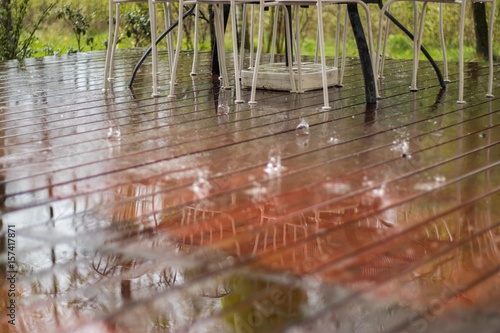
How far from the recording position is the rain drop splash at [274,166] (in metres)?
2.51

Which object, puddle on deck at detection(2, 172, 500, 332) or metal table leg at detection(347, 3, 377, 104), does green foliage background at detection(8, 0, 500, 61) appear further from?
puddle on deck at detection(2, 172, 500, 332)

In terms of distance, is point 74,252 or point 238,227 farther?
point 238,227

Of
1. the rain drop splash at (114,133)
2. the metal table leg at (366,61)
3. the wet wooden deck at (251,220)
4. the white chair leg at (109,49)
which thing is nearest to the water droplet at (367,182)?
the wet wooden deck at (251,220)

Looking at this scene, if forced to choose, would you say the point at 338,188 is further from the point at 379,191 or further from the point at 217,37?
the point at 217,37

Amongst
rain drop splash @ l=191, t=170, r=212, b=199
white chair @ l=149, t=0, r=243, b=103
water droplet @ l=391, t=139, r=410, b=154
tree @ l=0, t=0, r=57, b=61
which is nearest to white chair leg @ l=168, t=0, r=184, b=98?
white chair @ l=149, t=0, r=243, b=103

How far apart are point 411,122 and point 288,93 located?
1.15 meters

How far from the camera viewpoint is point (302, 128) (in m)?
3.30

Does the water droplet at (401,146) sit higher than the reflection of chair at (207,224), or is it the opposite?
the water droplet at (401,146)

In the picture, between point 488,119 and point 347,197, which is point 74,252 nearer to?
point 347,197

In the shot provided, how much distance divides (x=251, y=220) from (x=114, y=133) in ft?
4.39

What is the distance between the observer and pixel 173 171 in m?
2.54

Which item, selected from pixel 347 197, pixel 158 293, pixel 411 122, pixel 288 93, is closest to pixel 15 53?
pixel 288 93

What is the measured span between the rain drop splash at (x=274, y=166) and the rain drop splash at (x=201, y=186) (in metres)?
0.21

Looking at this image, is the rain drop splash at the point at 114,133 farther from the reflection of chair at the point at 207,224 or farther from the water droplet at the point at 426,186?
the water droplet at the point at 426,186
